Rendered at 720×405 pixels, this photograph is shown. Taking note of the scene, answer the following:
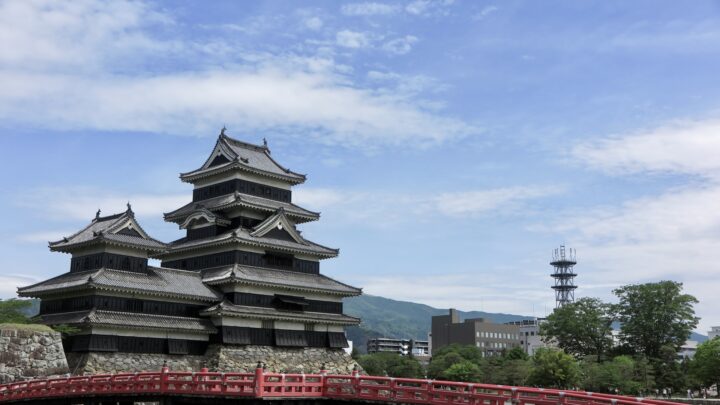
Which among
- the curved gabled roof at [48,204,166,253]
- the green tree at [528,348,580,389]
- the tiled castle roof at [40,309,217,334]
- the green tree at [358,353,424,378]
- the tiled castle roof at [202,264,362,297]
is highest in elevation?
the curved gabled roof at [48,204,166,253]

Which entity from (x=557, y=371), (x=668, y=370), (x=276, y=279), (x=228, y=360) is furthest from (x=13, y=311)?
(x=668, y=370)

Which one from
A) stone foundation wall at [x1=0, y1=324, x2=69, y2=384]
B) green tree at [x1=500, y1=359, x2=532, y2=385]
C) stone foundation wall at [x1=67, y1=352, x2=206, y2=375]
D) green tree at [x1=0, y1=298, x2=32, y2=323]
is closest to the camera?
stone foundation wall at [x1=0, y1=324, x2=69, y2=384]

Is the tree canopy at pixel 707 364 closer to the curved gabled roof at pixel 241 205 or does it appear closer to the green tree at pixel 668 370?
the green tree at pixel 668 370

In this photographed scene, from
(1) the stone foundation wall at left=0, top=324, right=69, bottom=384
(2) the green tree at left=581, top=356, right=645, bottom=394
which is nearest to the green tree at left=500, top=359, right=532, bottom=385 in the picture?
(2) the green tree at left=581, top=356, right=645, bottom=394

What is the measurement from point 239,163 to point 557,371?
44.5 m

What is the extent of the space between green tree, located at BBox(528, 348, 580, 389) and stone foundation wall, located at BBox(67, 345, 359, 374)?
28.1 metres

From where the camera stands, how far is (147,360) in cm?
5709

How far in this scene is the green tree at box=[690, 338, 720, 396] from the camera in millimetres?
87169

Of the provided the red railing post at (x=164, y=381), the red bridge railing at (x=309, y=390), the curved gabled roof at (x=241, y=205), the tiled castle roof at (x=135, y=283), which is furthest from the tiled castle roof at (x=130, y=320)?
the red railing post at (x=164, y=381)

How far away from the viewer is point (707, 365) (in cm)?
8744

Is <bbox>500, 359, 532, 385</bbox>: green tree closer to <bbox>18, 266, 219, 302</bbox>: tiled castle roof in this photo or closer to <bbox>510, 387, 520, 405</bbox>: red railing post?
<bbox>18, 266, 219, 302</bbox>: tiled castle roof

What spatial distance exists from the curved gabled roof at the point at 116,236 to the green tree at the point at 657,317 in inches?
2638

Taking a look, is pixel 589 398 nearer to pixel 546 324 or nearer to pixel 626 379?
pixel 626 379

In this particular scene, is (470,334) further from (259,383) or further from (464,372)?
(259,383)
